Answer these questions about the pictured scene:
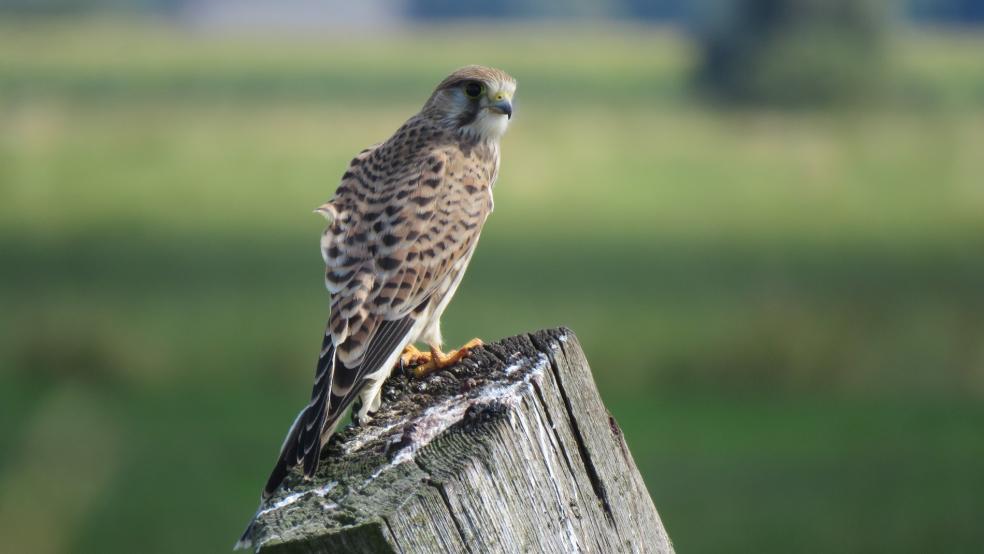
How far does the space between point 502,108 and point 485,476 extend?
213 cm

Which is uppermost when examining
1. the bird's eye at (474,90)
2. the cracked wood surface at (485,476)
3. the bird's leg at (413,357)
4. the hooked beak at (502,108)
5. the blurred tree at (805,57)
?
the blurred tree at (805,57)

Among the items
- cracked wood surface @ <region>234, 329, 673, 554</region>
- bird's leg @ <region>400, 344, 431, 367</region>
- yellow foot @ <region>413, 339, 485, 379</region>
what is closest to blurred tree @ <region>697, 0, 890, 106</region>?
bird's leg @ <region>400, 344, 431, 367</region>

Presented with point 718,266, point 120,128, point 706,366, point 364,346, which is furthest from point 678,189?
point 364,346

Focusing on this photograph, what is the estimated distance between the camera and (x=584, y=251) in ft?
43.9

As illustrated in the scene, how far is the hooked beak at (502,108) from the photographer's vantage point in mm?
3865

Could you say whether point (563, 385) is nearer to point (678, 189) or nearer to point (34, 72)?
point (678, 189)

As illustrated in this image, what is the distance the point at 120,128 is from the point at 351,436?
1364 centimetres

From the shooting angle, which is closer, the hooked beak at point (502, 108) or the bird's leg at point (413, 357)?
the bird's leg at point (413, 357)

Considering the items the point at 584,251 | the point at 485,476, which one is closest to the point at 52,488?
the point at 485,476

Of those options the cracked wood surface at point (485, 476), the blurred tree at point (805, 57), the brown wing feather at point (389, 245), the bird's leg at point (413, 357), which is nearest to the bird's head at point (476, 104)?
the brown wing feather at point (389, 245)

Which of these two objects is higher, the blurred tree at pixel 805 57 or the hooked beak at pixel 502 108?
the blurred tree at pixel 805 57

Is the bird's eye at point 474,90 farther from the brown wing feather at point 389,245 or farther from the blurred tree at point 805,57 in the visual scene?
the blurred tree at point 805,57

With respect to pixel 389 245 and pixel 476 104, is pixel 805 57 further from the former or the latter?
pixel 389 245

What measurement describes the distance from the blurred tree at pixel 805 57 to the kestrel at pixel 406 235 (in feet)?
41.5
